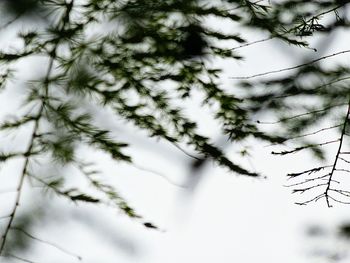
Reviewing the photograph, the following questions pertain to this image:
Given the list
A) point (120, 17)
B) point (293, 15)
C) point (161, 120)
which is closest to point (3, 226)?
point (161, 120)

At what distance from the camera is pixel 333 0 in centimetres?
166

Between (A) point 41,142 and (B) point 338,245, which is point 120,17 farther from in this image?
(B) point 338,245

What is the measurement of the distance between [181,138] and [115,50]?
16.4 inches

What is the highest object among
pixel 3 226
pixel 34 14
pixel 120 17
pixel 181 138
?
pixel 120 17

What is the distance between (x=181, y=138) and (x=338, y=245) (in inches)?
27.5

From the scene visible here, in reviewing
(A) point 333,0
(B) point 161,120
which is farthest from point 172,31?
(A) point 333,0

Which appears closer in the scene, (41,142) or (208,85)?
(41,142)

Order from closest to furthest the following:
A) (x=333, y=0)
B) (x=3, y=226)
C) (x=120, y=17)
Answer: (x=3, y=226)
(x=120, y=17)
(x=333, y=0)

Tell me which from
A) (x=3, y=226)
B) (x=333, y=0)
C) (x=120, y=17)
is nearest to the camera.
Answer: (x=3, y=226)

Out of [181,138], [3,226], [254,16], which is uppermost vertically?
[254,16]

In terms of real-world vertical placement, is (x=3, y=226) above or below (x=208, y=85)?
below

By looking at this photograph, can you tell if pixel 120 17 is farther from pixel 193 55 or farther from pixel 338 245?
pixel 338 245

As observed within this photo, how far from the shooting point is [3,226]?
136cm

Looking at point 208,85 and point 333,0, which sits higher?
point 333,0
